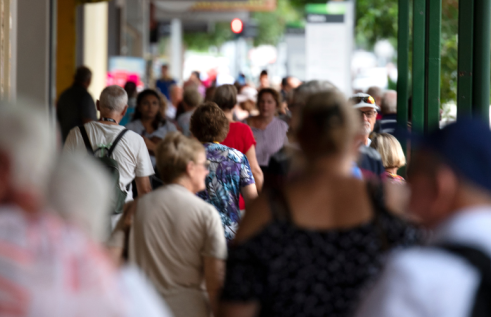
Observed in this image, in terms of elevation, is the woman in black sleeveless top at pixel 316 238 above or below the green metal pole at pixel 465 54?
below

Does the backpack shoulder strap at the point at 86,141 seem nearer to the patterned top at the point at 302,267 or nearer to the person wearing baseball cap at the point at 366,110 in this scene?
the person wearing baseball cap at the point at 366,110

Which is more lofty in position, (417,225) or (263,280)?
(417,225)

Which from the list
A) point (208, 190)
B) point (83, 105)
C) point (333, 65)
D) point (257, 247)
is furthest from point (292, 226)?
point (333, 65)

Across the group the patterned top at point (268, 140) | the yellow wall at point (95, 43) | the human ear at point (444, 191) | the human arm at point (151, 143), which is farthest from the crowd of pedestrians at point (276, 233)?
the yellow wall at point (95, 43)

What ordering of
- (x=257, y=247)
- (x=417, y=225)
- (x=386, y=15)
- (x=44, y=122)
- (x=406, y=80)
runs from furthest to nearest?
(x=386, y=15)
(x=406, y=80)
(x=417, y=225)
(x=257, y=247)
(x=44, y=122)

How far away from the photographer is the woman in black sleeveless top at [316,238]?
8.14 feet

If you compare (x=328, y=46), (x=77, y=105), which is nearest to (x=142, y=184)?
(x=77, y=105)

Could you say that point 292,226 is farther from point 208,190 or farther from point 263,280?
point 208,190

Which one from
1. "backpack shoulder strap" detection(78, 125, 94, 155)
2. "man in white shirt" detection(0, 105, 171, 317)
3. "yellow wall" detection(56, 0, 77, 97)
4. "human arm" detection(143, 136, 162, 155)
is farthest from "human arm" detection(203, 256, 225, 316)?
"yellow wall" detection(56, 0, 77, 97)

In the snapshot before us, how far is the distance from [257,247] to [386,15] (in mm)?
16581

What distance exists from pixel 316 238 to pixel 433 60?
14.1ft

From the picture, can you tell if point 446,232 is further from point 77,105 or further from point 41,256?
point 77,105

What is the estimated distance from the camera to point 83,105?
33.0ft

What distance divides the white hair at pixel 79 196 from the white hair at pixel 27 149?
5cm
